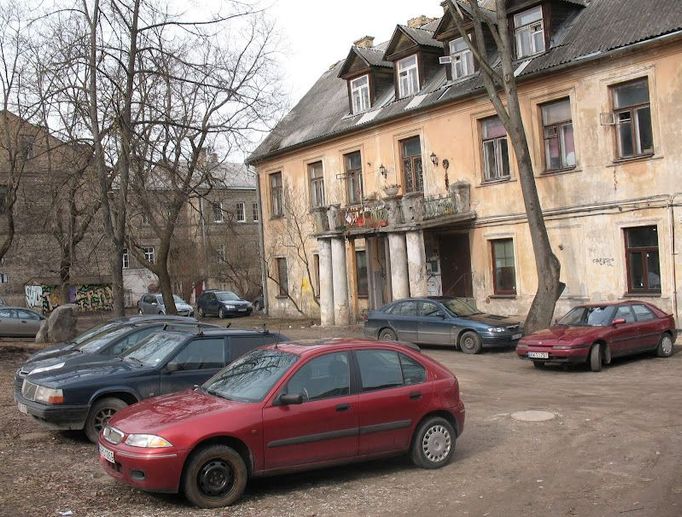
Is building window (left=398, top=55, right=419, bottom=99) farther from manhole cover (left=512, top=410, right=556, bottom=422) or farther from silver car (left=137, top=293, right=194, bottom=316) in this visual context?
manhole cover (left=512, top=410, right=556, bottom=422)

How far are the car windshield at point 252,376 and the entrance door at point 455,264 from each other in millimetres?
17566

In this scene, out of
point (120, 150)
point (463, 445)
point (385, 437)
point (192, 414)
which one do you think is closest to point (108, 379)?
point (192, 414)

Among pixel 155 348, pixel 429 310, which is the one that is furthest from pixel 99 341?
pixel 429 310

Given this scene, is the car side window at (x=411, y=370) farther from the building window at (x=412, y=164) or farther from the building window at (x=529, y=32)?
the building window at (x=412, y=164)

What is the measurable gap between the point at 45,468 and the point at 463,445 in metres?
5.02

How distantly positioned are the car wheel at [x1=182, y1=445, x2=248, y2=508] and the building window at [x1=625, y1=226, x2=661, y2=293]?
632 inches

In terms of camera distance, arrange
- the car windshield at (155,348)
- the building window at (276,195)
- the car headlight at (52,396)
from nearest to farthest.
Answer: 1. the car headlight at (52,396)
2. the car windshield at (155,348)
3. the building window at (276,195)

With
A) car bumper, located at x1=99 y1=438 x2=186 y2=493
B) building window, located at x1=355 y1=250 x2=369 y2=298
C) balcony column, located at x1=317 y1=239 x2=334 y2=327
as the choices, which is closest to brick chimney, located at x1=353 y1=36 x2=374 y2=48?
building window, located at x1=355 y1=250 x2=369 y2=298

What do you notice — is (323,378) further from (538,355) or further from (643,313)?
(643,313)

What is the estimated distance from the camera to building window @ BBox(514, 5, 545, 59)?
23.0 m

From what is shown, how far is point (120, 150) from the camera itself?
19.9 m

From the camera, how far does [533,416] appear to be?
35.0 ft

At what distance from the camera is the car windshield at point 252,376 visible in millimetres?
7480

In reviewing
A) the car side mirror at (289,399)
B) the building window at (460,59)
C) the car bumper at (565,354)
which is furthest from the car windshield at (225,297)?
the car side mirror at (289,399)
